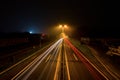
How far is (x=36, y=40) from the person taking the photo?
80562 millimetres

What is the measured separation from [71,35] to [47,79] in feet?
401

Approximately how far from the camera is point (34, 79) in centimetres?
1652

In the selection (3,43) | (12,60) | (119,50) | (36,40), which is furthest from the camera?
(36,40)

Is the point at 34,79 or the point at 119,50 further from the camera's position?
the point at 119,50

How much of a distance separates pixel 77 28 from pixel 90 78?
127 meters

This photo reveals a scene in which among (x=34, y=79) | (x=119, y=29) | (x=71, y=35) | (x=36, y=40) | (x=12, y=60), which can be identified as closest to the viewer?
(x=34, y=79)

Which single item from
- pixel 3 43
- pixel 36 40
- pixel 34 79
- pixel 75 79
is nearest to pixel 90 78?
pixel 75 79

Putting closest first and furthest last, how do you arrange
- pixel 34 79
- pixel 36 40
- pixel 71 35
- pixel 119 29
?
pixel 34 79
pixel 36 40
pixel 119 29
pixel 71 35

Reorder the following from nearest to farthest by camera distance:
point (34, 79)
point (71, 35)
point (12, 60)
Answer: point (34, 79)
point (12, 60)
point (71, 35)

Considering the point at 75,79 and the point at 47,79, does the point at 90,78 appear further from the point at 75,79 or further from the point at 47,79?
the point at 47,79

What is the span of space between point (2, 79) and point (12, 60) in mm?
11588

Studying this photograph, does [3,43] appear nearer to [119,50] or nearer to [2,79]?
[119,50]

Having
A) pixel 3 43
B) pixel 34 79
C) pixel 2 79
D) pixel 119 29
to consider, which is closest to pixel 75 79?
pixel 34 79

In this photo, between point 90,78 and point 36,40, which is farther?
point 36,40
